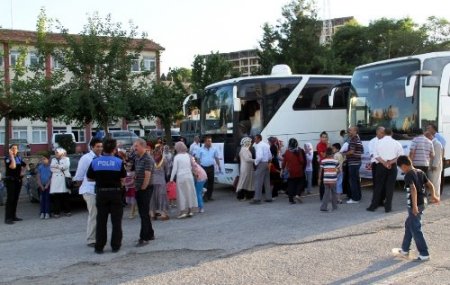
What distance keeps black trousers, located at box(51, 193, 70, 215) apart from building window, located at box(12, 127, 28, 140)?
39035mm

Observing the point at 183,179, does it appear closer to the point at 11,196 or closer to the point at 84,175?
the point at 84,175

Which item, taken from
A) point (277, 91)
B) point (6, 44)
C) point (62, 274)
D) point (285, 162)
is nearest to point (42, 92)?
point (6, 44)

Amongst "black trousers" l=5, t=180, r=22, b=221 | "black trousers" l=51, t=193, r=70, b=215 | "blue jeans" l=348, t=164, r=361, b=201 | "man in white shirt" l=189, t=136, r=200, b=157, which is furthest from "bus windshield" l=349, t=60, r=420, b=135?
"black trousers" l=5, t=180, r=22, b=221

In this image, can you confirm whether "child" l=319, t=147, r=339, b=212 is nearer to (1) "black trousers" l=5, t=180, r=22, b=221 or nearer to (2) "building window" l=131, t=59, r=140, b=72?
(1) "black trousers" l=5, t=180, r=22, b=221

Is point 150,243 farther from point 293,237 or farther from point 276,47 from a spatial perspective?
point 276,47

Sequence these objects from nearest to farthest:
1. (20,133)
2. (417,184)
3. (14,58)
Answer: (417,184) < (14,58) < (20,133)

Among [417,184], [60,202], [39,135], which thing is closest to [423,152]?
[417,184]

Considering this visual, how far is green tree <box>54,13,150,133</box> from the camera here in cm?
1762

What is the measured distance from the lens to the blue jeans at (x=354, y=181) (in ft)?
39.7

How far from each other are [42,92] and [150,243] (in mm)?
11516

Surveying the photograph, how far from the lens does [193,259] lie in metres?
7.44

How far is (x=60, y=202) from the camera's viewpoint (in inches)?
486

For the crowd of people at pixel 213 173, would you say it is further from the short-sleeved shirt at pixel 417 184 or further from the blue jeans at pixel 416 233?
the blue jeans at pixel 416 233

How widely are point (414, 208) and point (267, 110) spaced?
8.22m
